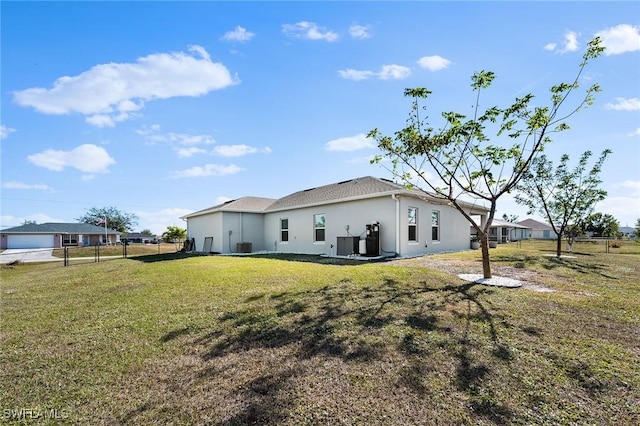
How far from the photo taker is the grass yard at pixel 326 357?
2.62m

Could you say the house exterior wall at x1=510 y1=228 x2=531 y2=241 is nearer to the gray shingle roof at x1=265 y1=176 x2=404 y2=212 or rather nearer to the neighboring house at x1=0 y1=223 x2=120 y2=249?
the gray shingle roof at x1=265 y1=176 x2=404 y2=212

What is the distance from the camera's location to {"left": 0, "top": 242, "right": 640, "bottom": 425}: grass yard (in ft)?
8.59

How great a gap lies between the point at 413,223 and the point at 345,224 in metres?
3.04

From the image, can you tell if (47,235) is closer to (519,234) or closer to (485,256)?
(485,256)

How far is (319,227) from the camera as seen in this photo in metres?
16.0

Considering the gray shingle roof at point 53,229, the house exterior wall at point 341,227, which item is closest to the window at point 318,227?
the house exterior wall at point 341,227

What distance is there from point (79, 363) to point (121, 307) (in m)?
2.32

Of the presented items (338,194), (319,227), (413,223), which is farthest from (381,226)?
(319,227)

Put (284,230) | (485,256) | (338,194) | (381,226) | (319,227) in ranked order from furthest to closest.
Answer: (284,230) → (319,227) → (338,194) → (381,226) → (485,256)

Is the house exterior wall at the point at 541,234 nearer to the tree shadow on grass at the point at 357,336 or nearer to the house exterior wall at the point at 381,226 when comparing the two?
the house exterior wall at the point at 381,226

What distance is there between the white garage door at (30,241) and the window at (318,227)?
47.8m

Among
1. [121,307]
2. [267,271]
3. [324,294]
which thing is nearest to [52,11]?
[121,307]

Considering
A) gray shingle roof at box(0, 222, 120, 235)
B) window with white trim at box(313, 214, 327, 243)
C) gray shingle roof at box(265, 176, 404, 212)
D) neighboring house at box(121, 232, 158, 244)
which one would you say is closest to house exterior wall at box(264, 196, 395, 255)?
window with white trim at box(313, 214, 327, 243)

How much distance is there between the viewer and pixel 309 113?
500 inches
